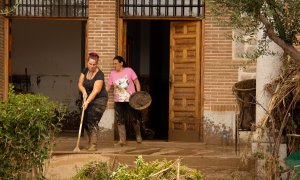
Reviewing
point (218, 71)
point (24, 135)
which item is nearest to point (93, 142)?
point (218, 71)

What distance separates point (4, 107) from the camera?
688 cm

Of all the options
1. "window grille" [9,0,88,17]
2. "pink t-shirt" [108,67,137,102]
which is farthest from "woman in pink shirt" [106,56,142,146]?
"window grille" [9,0,88,17]

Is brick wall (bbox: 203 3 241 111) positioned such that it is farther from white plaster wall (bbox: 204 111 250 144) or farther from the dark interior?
the dark interior

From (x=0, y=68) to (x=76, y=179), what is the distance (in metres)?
6.49

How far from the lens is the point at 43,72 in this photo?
16.8m

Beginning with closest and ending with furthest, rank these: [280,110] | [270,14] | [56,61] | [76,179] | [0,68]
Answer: [270,14]
[76,179]
[280,110]
[0,68]
[56,61]

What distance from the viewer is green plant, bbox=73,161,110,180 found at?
23.7 ft

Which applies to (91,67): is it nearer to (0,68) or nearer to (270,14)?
(0,68)

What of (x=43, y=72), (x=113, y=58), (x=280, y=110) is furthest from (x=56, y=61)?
(x=280, y=110)

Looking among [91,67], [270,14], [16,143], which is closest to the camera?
[270,14]

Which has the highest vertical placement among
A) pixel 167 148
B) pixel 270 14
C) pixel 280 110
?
pixel 270 14

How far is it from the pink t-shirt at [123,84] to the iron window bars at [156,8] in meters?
1.53

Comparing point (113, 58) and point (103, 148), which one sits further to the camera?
point (113, 58)

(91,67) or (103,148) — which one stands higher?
(91,67)
